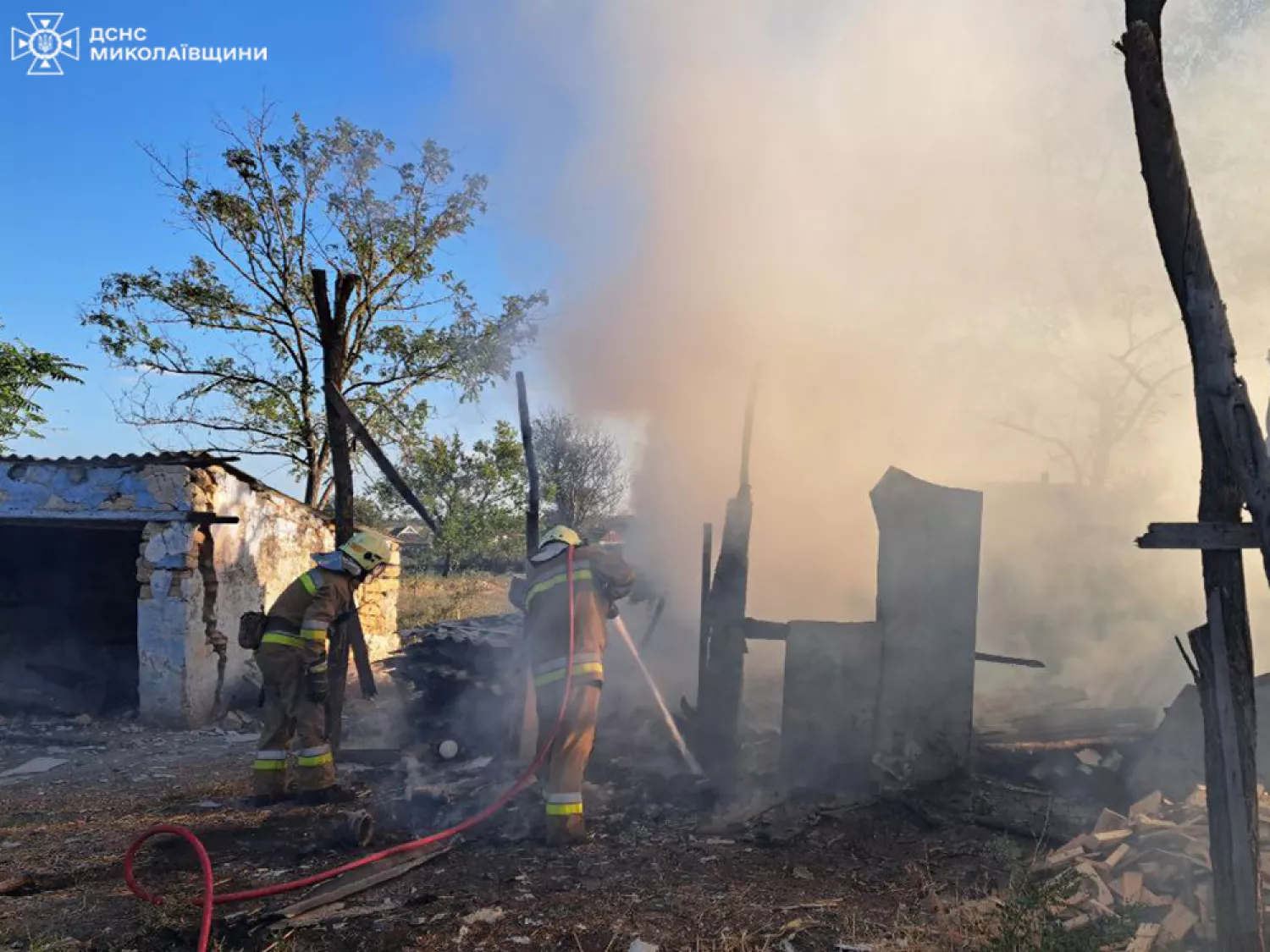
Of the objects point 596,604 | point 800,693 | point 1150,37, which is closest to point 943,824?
point 800,693

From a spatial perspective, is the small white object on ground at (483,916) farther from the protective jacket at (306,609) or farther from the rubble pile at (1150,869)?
the protective jacket at (306,609)

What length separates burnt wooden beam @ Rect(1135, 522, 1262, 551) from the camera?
10.4 ft

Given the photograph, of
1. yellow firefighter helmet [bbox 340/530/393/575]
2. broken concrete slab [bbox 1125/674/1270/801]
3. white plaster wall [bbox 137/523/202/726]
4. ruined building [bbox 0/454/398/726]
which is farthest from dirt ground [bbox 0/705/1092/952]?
ruined building [bbox 0/454/398/726]

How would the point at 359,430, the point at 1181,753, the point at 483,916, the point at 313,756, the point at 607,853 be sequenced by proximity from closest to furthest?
the point at 483,916
the point at 607,853
the point at 1181,753
the point at 313,756
the point at 359,430

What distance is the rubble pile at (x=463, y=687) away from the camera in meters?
7.47

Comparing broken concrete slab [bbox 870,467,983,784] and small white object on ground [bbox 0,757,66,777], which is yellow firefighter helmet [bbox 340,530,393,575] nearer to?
broken concrete slab [bbox 870,467,983,784]

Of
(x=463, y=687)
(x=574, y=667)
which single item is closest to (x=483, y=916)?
(x=574, y=667)

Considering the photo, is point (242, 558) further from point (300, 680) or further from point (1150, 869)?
point (1150, 869)

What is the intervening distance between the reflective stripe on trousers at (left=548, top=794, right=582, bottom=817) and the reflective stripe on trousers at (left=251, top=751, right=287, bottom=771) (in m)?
2.41

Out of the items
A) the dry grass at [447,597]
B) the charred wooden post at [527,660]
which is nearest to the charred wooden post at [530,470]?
the charred wooden post at [527,660]

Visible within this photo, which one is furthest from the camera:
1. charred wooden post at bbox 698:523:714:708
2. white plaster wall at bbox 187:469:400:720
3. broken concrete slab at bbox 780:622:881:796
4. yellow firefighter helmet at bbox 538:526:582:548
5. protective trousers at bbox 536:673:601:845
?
white plaster wall at bbox 187:469:400:720

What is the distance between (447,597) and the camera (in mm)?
21375

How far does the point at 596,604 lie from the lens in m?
5.73

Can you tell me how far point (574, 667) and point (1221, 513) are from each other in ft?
12.2
